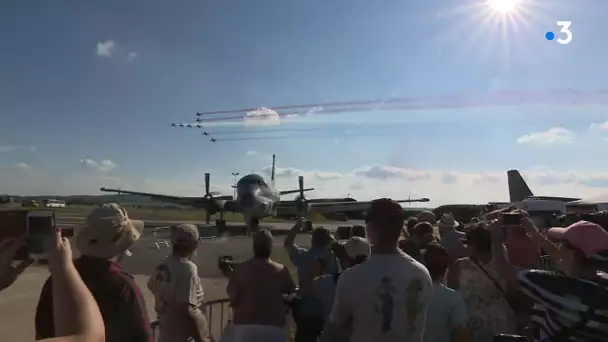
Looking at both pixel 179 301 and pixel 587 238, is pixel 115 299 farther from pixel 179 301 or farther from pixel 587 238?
pixel 587 238

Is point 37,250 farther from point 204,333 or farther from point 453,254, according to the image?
point 453,254

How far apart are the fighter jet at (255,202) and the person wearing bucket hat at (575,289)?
20.0 m

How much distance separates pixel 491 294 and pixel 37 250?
3.54 metres

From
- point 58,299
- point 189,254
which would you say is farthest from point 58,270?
point 189,254

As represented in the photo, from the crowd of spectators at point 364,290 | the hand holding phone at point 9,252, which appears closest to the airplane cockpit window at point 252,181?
the crowd of spectators at point 364,290

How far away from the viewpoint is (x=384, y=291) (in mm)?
3039

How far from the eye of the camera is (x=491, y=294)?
4266mm

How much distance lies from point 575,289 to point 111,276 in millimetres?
2651

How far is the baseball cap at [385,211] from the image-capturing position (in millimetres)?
3146

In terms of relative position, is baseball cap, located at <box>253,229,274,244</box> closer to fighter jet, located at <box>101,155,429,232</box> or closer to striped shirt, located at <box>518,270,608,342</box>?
striped shirt, located at <box>518,270,608,342</box>

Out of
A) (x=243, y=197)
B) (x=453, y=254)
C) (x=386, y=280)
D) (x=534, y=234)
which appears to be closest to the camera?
(x=386, y=280)

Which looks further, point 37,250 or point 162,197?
point 162,197

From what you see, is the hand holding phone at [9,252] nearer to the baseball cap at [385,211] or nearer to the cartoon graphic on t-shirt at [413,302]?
the baseball cap at [385,211]

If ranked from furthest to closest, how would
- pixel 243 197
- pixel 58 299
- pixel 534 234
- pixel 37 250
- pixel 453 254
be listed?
pixel 243 197 → pixel 453 254 → pixel 534 234 → pixel 37 250 → pixel 58 299
